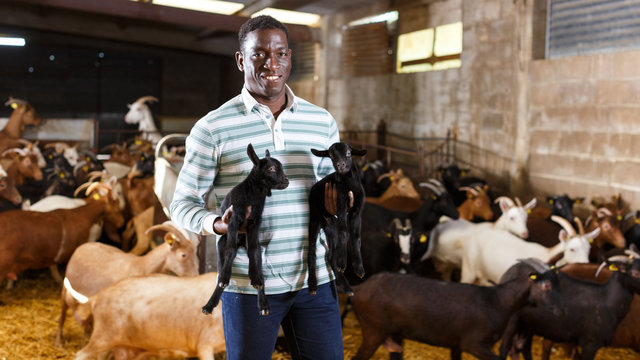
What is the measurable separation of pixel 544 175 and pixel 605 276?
4745 mm

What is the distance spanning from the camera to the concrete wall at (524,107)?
335 inches

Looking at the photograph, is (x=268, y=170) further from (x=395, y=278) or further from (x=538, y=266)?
(x=538, y=266)

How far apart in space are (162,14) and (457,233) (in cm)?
1000

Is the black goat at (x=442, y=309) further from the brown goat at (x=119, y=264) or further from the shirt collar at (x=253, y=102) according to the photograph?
the shirt collar at (x=253, y=102)

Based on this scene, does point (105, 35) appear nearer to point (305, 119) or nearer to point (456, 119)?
point (456, 119)

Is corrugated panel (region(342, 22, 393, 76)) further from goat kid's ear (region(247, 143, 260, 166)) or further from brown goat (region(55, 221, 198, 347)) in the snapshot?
goat kid's ear (region(247, 143, 260, 166))

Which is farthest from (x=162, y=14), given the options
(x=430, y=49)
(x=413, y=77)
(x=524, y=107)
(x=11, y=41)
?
(x=524, y=107)

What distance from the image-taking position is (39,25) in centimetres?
1644

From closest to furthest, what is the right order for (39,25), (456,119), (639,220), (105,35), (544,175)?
1. (639,220)
2. (544,175)
3. (456,119)
4. (39,25)
5. (105,35)

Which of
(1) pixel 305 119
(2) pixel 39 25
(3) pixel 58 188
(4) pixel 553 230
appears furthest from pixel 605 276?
(2) pixel 39 25

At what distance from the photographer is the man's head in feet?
6.45

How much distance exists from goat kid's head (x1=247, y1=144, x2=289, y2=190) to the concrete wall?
7465mm

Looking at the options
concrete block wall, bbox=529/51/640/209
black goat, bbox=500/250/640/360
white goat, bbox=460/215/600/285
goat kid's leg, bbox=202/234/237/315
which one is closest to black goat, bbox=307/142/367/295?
goat kid's leg, bbox=202/234/237/315

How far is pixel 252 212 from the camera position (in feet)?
6.17
